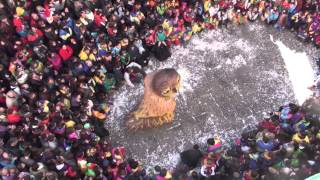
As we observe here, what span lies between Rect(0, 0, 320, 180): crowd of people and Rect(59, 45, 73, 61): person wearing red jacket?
2 cm

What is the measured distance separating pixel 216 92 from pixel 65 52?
4031mm

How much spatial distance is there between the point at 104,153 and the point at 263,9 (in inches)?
252

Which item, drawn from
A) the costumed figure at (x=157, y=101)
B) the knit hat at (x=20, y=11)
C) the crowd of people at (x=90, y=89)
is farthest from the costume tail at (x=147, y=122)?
the knit hat at (x=20, y=11)

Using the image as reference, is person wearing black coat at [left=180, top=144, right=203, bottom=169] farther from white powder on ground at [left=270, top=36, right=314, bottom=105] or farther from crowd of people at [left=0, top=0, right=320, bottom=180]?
white powder on ground at [left=270, top=36, right=314, bottom=105]

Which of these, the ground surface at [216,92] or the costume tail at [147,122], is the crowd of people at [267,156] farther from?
the costume tail at [147,122]

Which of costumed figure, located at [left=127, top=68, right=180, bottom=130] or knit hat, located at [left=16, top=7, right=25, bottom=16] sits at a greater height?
knit hat, located at [left=16, top=7, right=25, bottom=16]

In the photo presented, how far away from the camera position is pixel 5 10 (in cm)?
1080

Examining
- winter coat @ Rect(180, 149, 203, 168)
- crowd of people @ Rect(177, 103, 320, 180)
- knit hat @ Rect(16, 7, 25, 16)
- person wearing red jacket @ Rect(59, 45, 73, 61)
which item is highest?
knit hat @ Rect(16, 7, 25, 16)

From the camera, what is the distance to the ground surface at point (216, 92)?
1138 centimetres

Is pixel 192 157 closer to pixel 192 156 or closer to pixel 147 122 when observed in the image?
pixel 192 156

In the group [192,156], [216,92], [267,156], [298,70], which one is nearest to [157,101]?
[192,156]

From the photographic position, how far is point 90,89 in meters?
10.6

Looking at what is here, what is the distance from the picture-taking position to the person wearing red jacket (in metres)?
10.7

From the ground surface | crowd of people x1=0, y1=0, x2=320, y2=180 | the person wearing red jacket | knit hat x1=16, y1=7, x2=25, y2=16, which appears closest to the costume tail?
the ground surface
